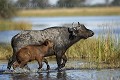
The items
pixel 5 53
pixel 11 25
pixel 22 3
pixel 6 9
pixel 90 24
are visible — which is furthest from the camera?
pixel 22 3

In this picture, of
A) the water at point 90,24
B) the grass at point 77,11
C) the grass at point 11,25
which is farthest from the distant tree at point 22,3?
the grass at point 77,11

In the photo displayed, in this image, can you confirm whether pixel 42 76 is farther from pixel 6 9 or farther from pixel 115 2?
pixel 115 2

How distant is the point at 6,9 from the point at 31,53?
29094 mm

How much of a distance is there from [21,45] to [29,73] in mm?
1062

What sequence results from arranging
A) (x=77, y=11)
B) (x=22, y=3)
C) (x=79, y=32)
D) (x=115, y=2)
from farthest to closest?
(x=115, y=2), (x=77, y=11), (x=22, y=3), (x=79, y=32)

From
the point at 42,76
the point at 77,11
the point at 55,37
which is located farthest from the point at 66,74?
the point at 77,11

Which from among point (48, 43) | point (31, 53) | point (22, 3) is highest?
point (22, 3)

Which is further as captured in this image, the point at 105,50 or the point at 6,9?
the point at 6,9

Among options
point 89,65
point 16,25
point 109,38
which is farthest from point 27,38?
point 16,25

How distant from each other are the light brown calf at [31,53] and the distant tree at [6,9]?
2740 cm

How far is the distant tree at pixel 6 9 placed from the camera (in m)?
42.5

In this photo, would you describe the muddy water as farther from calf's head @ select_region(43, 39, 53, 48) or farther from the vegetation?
the vegetation

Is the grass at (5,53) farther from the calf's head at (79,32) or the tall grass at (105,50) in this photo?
the calf's head at (79,32)

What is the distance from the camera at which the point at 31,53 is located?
14.5 metres
